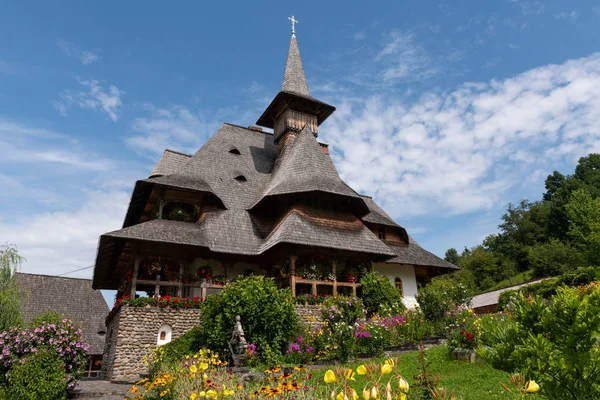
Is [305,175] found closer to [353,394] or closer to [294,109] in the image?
[294,109]

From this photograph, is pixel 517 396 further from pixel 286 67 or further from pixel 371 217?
pixel 286 67

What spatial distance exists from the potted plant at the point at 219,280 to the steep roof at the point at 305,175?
3637 mm

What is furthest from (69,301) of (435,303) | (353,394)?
(353,394)

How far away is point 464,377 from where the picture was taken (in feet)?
25.3

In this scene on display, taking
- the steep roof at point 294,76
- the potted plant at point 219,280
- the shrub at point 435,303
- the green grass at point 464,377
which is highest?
the steep roof at point 294,76

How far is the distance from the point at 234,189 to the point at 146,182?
185 inches

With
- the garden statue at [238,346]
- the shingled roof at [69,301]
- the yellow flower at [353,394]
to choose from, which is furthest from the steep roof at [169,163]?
the yellow flower at [353,394]

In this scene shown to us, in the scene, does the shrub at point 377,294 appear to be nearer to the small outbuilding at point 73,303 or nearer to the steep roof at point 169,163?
the steep roof at point 169,163

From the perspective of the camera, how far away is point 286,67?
28.1m

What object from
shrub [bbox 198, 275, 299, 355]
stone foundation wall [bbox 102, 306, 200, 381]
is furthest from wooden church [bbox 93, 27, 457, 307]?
shrub [bbox 198, 275, 299, 355]

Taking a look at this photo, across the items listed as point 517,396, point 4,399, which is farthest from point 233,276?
point 517,396

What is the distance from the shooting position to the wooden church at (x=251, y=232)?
16.6 meters

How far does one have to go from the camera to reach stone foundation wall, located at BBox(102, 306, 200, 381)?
14047 mm

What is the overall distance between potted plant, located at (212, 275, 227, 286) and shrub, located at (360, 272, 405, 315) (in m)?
5.85
